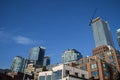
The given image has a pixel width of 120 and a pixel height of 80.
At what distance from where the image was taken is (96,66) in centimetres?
7662

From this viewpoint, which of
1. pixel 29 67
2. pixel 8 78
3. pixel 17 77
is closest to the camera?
pixel 8 78

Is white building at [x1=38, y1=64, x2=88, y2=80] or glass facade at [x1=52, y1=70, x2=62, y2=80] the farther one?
glass facade at [x1=52, y1=70, x2=62, y2=80]

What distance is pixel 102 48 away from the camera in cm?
15238

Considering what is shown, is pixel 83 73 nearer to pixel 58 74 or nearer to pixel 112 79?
pixel 58 74

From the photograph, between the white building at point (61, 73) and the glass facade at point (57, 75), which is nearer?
the white building at point (61, 73)

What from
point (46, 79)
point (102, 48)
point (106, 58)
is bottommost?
point (46, 79)

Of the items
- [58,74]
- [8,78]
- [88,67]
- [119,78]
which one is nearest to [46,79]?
[58,74]

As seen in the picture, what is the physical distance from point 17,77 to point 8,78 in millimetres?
6246

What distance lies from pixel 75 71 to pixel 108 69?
28.3 metres

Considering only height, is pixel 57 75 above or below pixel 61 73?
below

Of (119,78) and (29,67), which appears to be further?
(29,67)

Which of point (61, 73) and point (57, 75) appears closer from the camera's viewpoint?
point (61, 73)

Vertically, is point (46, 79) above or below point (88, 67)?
below

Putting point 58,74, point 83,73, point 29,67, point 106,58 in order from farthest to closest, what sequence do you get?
point 29,67 → point 106,58 → point 83,73 → point 58,74
